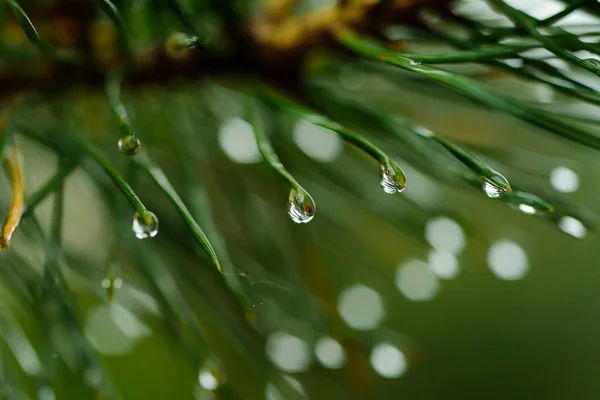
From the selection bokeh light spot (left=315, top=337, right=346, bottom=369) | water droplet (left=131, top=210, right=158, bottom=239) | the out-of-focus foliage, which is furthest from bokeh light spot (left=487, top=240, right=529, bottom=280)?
water droplet (left=131, top=210, right=158, bottom=239)

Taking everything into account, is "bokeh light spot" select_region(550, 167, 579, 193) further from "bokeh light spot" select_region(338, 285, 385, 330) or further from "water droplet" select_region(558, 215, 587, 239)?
"bokeh light spot" select_region(338, 285, 385, 330)

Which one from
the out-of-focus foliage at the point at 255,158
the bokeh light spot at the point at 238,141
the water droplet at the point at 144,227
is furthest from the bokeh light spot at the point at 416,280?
the water droplet at the point at 144,227

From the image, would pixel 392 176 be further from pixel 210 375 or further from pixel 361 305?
pixel 361 305

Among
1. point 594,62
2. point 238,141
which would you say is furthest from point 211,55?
point 594,62

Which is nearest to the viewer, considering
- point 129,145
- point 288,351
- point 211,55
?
point 129,145

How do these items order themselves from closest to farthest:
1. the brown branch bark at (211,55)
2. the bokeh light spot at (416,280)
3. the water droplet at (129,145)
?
the water droplet at (129,145), the brown branch bark at (211,55), the bokeh light spot at (416,280)

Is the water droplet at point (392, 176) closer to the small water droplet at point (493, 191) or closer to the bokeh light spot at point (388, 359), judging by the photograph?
the small water droplet at point (493, 191)

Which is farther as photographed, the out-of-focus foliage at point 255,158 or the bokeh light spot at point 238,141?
the bokeh light spot at point 238,141

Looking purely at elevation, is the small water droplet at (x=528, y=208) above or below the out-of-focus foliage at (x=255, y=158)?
above
